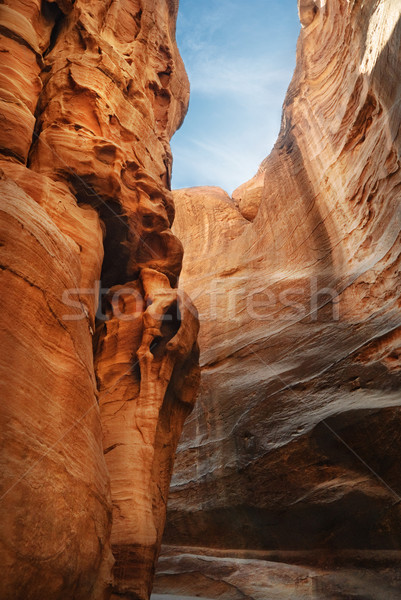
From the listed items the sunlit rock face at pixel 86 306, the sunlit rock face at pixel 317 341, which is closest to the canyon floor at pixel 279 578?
the sunlit rock face at pixel 317 341

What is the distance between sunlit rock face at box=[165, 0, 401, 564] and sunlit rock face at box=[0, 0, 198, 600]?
3.17 m

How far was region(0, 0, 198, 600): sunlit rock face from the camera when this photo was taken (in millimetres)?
4242

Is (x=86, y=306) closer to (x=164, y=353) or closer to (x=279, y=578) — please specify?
(x=164, y=353)

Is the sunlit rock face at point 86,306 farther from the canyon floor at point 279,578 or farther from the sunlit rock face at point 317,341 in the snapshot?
the sunlit rock face at point 317,341

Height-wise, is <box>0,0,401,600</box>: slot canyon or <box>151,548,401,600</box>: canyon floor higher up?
<box>0,0,401,600</box>: slot canyon

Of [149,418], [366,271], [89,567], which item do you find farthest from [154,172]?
[89,567]

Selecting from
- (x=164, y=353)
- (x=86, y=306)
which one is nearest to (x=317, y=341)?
(x=164, y=353)

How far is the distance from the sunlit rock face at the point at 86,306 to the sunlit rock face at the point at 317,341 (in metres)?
3.17

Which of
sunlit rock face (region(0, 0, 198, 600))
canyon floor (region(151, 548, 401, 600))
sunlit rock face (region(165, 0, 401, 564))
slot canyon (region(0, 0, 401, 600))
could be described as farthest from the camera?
sunlit rock face (region(165, 0, 401, 564))

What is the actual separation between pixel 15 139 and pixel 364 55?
432 inches

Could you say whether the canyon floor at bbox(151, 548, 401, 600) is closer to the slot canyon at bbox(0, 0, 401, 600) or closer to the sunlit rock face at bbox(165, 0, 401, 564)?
the slot canyon at bbox(0, 0, 401, 600)

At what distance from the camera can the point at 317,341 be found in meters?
12.6

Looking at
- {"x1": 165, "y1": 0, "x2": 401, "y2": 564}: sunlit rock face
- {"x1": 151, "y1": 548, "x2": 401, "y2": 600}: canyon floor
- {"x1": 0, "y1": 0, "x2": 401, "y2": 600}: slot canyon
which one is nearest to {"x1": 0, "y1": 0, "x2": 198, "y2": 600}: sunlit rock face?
{"x1": 0, "y1": 0, "x2": 401, "y2": 600}: slot canyon

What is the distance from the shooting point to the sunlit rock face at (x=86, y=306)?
4.24 m
